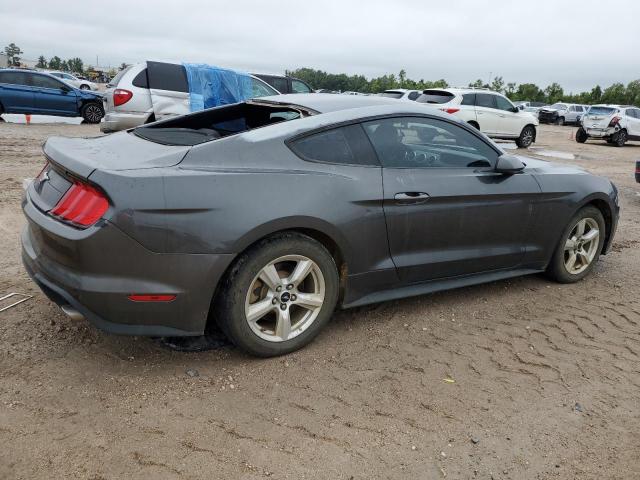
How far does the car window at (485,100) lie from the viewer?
608 inches

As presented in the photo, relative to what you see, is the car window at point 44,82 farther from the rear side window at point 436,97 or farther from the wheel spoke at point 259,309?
the wheel spoke at point 259,309

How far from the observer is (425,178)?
3.43 metres

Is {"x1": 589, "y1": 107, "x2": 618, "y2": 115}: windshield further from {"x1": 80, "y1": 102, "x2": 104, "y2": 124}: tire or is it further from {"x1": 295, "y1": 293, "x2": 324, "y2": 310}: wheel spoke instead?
{"x1": 295, "y1": 293, "x2": 324, "y2": 310}: wheel spoke

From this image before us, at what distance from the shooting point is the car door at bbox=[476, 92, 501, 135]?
15.3m

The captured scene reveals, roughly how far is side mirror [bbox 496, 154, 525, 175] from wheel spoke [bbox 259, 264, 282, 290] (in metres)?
1.81

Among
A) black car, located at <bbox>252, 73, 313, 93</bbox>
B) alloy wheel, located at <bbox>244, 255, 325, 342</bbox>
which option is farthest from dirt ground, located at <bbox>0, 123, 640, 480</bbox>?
black car, located at <bbox>252, 73, 313, 93</bbox>

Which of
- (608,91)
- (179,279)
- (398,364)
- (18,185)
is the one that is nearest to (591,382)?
(398,364)

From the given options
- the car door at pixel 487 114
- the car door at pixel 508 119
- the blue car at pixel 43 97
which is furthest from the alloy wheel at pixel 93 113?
the car door at pixel 508 119

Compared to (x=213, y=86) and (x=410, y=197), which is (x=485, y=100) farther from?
(x=410, y=197)

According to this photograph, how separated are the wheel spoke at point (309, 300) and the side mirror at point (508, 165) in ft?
5.30

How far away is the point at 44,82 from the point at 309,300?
51.8 ft

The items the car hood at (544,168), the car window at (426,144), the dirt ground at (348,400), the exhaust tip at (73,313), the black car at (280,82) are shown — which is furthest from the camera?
the black car at (280,82)

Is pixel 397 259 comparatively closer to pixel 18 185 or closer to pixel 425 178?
pixel 425 178

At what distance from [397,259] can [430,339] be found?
546 mm
